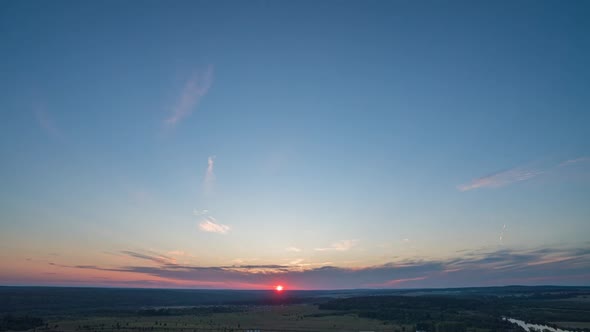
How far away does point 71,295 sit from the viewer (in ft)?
611

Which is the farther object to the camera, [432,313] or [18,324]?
[432,313]

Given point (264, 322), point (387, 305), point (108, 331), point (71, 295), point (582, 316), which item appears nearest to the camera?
point (108, 331)

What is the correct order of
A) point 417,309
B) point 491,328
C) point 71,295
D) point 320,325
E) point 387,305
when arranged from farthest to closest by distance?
point 71,295
point 387,305
point 417,309
point 320,325
point 491,328

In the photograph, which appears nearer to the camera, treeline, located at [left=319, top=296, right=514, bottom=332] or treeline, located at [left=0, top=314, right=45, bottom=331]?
treeline, located at [left=0, top=314, right=45, bottom=331]

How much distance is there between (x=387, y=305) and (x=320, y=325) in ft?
190

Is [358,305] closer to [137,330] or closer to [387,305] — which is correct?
[387,305]

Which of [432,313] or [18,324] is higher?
[18,324]

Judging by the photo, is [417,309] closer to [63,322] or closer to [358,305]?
[358,305]

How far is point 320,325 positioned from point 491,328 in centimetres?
3767

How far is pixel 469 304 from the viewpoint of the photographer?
145500 mm

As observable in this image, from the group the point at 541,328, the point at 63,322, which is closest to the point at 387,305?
the point at 541,328

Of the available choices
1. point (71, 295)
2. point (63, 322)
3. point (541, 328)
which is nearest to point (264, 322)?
point (63, 322)

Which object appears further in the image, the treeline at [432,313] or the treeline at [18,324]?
the treeline at [432,313]

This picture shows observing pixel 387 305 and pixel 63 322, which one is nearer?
pixel 63 322
